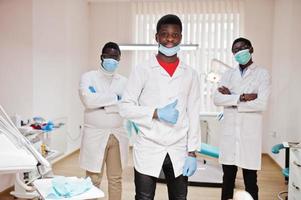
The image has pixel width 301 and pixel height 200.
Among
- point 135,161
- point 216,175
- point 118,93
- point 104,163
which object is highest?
point 118,93

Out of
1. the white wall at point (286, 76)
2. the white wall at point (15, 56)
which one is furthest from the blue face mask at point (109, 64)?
the white wall at point (286, 76)

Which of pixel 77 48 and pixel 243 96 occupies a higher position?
pixel 77 48

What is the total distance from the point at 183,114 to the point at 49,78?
2.81m

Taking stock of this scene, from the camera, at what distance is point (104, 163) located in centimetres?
256

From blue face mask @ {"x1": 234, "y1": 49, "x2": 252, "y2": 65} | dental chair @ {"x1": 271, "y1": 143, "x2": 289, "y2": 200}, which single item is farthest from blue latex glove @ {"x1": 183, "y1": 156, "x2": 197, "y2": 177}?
dental chair @ {"x1": 271, "y1": 143, "x2": 289, "y2": 200}

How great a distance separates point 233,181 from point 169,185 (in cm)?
102

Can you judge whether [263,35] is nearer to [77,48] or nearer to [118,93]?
[77,48]

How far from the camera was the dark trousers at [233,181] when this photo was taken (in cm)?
255

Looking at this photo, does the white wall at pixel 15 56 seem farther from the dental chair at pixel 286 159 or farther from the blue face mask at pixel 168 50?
the dental chair at pixel 286 159

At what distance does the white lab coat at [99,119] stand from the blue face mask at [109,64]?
51 millimetres

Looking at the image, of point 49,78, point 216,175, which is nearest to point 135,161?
point 216,175

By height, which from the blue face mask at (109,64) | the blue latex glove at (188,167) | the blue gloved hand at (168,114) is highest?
the blue face mask at (109,64)

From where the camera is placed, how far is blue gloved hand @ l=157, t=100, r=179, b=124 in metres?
1.68

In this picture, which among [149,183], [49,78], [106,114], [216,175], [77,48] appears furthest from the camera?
[77,48]
